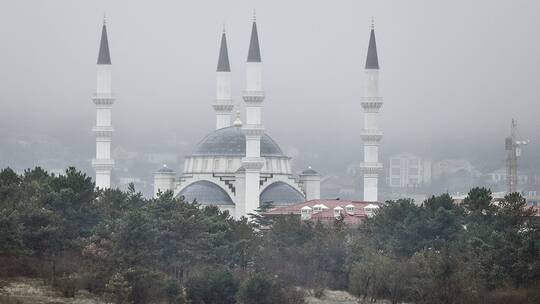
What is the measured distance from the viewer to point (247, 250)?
322 feet

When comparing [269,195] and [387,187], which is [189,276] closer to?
[269,195]

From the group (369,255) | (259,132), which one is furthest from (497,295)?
(259,132)

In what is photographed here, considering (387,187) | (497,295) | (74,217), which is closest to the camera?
(497,295)

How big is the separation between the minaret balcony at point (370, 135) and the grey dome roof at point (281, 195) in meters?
13.4

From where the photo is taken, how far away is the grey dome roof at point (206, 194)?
145875 millimetres

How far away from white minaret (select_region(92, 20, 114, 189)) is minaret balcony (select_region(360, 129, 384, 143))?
21269 mm

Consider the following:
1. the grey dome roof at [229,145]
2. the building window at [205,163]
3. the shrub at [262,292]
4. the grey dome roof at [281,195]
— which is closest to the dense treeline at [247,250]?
the shrub at [262,292]

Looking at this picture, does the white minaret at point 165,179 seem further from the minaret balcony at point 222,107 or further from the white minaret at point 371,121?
the white minaret at point 371,121

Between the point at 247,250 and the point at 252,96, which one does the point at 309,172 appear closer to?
the point at 252,96

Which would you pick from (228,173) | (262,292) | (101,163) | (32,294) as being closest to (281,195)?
(228,173)

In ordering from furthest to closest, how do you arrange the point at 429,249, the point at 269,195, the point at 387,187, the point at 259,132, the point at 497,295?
the point at 387,187, the point at 269,195, the point at 259,132, the point at 429,249, the point at 497,295

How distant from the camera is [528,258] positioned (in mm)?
84500

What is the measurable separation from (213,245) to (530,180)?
62492 millimetres

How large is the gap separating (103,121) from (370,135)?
22.6m
